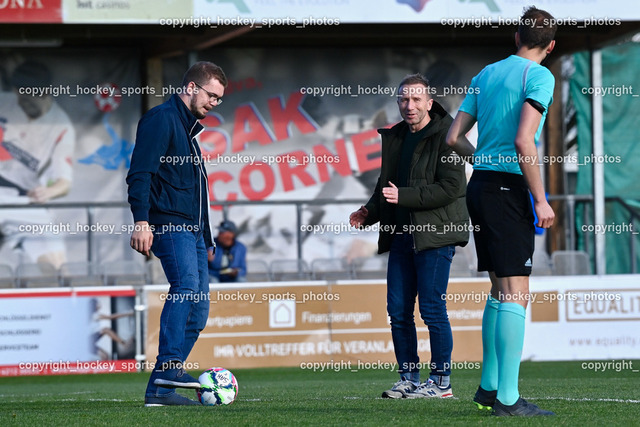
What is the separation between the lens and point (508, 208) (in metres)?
5.34

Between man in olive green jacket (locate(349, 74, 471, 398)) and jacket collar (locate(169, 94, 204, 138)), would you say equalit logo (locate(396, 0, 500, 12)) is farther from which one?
jacket collar (locate(169, 94, 204, 138))

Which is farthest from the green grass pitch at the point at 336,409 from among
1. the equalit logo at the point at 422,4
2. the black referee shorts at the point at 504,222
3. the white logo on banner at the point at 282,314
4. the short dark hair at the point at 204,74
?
the equalit logo at the point at 422,4

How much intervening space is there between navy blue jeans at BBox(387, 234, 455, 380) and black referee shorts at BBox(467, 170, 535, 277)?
1.53m

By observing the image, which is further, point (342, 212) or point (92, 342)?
point (342, 212)

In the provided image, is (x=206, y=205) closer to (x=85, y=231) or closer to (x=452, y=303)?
(x=452, y=303)

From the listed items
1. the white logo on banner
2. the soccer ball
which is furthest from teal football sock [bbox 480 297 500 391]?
the white logo on banner

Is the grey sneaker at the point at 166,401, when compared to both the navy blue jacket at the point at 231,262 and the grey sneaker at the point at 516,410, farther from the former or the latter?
the navy blue jacket at the point at 231,262

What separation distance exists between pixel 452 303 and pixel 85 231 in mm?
6653

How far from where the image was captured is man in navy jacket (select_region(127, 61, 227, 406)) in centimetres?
632

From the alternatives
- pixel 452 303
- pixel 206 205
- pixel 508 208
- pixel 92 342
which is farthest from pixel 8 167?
pixel 508 208

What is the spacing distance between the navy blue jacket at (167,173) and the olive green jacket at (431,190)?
53.3 inches

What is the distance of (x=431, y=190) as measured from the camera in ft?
23.2

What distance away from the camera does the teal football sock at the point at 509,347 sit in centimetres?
523

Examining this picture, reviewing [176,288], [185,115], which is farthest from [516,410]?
[185,115]
